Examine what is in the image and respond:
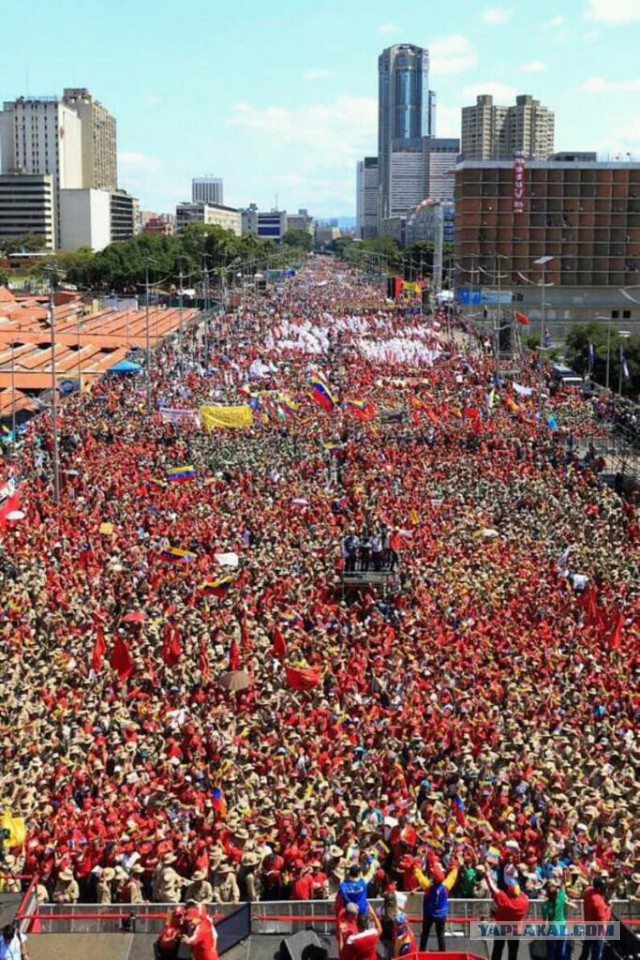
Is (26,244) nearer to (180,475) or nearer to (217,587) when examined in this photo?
(180,475)

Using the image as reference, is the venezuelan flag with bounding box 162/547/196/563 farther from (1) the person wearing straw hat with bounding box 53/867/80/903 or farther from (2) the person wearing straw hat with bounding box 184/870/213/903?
(2) the person wearing straw hat with bounding box 184/870/213/903

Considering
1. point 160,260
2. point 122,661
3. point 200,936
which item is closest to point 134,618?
point 122,661

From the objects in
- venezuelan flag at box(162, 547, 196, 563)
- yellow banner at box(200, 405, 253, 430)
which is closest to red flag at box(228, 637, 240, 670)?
venezuelan flag at box(162, 547, 196, 563)

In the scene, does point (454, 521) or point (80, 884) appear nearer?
point (80, 884)

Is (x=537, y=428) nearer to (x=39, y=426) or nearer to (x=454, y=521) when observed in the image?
(x=454, y=521)

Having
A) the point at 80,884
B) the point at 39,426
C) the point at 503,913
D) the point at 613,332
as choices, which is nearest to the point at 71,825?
the point at 80,884

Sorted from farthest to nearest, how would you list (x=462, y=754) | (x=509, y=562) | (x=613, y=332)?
(x=613, y=332)
(x=509, y=562)
(x=462, y=754)
